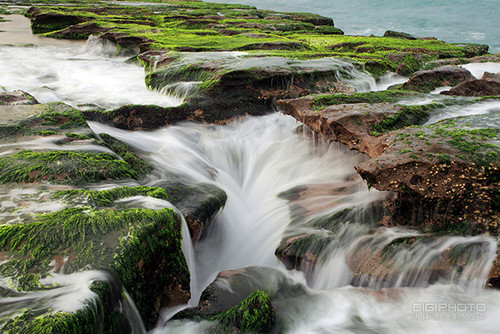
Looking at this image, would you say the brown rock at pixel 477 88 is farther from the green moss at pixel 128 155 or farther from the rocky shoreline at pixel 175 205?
the green moss at pixel 128 155

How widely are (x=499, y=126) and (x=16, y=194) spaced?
17.3ft

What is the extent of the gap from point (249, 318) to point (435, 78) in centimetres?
715

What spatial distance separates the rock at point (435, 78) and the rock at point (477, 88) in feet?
2.53

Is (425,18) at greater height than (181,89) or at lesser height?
greater

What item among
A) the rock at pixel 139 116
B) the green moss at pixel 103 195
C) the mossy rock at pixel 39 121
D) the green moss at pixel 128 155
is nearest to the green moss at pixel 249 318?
the green moss at pixel 103 195

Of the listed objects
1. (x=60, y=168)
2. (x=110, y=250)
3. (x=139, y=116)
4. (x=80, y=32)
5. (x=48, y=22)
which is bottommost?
(x=110, y=250)

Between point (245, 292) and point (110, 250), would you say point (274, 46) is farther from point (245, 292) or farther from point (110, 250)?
point (110, 250)

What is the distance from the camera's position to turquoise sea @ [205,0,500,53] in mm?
34944

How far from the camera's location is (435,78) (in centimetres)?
800

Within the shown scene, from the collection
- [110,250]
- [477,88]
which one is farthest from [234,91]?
[110,250]

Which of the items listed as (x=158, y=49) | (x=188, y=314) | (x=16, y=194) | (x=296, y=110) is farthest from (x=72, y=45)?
(x=188, y=314)

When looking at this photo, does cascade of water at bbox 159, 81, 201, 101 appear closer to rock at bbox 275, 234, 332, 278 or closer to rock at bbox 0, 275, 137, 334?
rock at bbox 275, 234, 332, 278

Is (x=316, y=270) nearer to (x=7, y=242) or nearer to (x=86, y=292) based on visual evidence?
(x=86, y=292)

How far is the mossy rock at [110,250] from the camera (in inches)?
98.9
